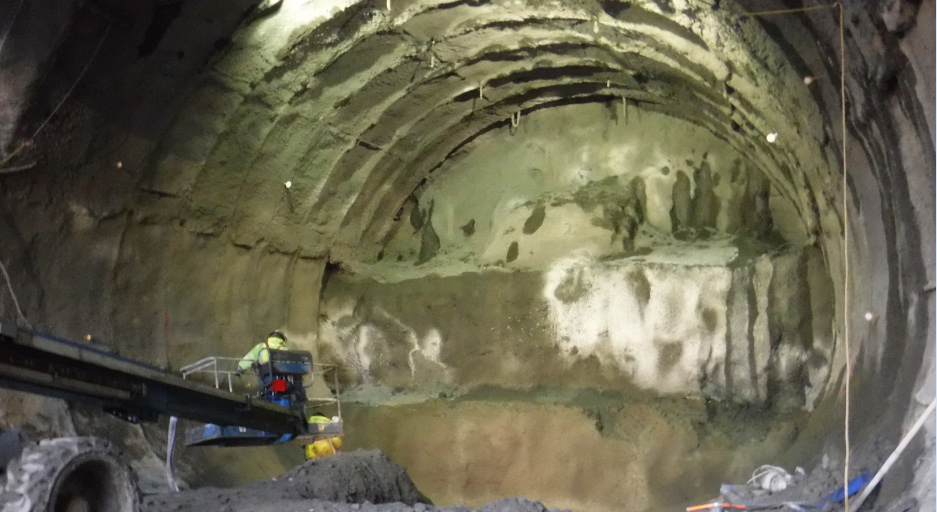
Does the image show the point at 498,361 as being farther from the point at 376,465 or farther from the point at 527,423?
the point at 376,465

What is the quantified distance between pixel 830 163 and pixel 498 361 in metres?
4.67

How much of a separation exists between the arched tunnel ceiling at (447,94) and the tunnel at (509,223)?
0.04m

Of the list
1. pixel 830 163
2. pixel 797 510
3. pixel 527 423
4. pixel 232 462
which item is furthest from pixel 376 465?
pixel 830 163

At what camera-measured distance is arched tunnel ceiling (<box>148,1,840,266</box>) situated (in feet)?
20.0

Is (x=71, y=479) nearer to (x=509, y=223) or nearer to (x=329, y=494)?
(x=329, y=494)

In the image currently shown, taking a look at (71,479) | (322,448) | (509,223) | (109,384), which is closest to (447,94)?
(509,223)

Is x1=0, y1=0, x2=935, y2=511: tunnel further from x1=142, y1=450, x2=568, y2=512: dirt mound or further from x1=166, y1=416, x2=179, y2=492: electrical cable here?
x1=142, y1=450, x2=568, y2=512: dirt mound

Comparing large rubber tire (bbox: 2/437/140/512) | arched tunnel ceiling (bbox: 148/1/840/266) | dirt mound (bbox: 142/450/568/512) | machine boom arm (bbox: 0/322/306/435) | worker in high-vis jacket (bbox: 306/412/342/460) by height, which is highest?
arched tunnel ceiling (bbox: 148/1/840/266)

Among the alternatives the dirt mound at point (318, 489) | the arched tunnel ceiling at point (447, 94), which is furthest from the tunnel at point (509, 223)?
the dirt mound at point (318, 489)

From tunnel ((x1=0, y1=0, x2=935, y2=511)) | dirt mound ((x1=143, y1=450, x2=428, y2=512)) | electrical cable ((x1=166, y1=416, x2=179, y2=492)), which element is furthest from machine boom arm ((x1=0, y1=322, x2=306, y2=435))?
tunnel ((x1=0, y1=0, x2=935, y2=511))

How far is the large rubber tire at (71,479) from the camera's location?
3.68m

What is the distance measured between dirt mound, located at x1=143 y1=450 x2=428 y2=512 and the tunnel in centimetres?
112

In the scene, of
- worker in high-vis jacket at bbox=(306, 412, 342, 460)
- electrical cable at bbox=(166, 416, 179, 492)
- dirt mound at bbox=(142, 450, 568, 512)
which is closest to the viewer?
dirt mound at bbox=(142, 450, 568, 512)

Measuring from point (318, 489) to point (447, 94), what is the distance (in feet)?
14.8
